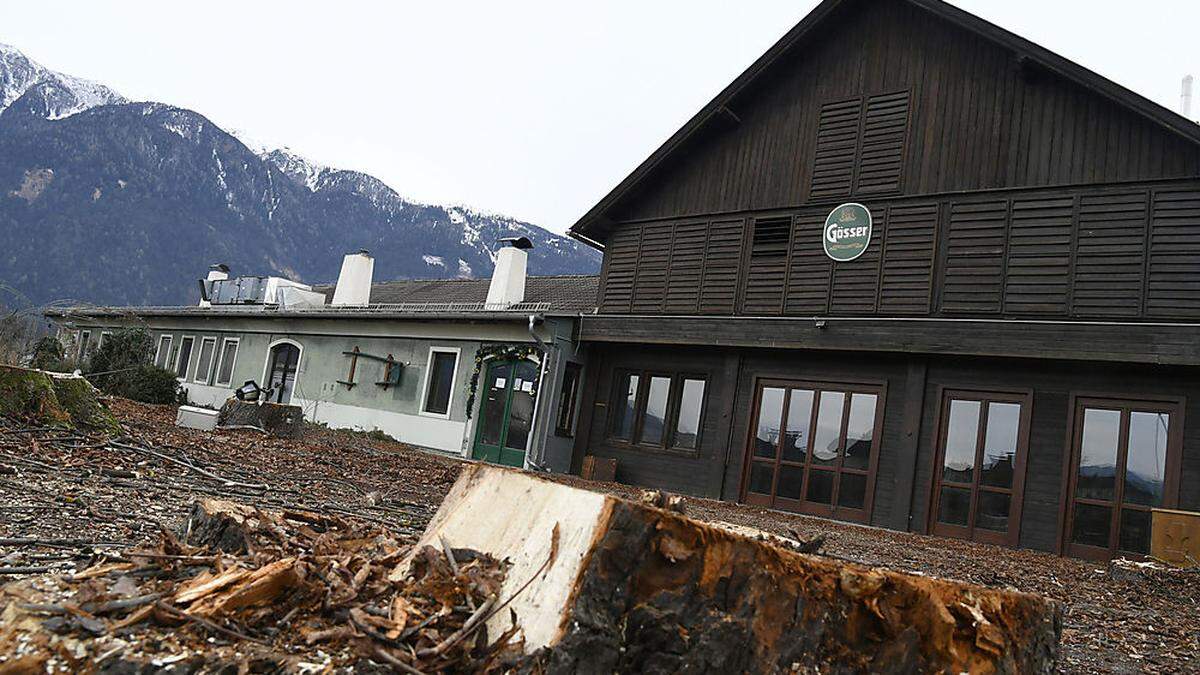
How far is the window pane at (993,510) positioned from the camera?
1073 cm

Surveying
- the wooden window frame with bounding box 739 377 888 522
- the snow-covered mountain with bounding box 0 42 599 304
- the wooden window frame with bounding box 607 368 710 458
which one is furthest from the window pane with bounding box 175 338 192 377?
the snow-covered mountain with bounding box 0 42 599 304

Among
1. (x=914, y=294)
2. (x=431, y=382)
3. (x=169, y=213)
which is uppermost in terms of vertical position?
(x=169, y=213)

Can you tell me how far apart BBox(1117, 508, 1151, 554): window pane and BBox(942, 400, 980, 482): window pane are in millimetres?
1768

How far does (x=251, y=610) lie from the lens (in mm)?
2166

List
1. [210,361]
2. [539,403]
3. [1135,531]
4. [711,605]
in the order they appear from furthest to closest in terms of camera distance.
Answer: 1. [210,361]
2. [539,403]
3. [1135,531]
4. [711,605]

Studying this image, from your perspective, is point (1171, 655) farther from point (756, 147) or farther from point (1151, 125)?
point (756, 147)

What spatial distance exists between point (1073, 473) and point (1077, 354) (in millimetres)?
1533

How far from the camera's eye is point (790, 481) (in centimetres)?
1258

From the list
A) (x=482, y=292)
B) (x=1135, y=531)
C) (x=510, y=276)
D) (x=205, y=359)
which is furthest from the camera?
(x=205, y=359)

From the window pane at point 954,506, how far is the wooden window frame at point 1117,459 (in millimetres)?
1109

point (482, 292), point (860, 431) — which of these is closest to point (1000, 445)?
point (860, 431)

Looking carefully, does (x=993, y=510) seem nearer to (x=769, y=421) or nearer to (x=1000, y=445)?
(x=1000, y=445)

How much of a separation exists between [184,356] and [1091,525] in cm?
2422

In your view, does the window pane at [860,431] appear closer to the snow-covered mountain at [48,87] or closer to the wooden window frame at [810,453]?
the wooden window frame at [810,453]
